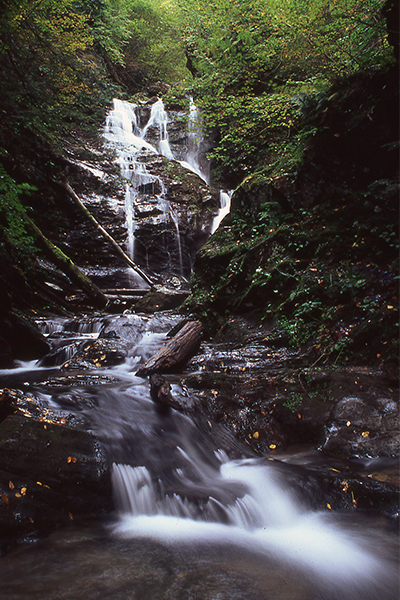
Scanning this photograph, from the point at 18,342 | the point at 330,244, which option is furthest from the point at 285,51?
the point at 18,342

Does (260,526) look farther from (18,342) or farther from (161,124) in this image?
(161,124)

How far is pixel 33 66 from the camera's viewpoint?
23.5 ft

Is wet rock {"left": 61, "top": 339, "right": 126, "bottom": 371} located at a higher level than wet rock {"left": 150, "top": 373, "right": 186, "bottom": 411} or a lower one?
higher

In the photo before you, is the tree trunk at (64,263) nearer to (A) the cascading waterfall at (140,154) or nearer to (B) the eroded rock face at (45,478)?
(A) the cascading waterfall at (140,154)

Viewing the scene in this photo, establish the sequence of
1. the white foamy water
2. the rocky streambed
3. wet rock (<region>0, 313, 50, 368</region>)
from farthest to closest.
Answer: wet rock (<region>0, 313, 50, 368</region>) < the rocky streambed < the white foamy water

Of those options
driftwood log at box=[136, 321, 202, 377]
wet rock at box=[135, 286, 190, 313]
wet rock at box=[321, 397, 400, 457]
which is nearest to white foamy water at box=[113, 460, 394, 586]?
wet rock at box=[321, 397, 400, 457]

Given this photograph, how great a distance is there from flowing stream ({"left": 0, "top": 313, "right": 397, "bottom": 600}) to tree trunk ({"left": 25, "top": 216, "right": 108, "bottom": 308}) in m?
5.06

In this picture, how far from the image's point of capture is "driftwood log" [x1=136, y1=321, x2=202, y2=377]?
5449 millimetres

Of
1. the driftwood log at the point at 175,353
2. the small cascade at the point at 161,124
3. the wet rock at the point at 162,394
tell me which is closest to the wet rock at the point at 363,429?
the wet rock at the point at 162,394

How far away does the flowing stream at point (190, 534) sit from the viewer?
6.65 feet

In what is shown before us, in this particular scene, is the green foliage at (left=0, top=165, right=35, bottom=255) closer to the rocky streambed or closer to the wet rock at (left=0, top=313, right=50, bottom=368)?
the wet rock at (left=0, top=313, right=50, bottom=368)

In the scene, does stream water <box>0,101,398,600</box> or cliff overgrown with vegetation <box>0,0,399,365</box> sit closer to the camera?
stream water <box>0,101,398,600</box>

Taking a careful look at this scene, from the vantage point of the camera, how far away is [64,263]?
8836 millimetres

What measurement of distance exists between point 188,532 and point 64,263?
301 inches
